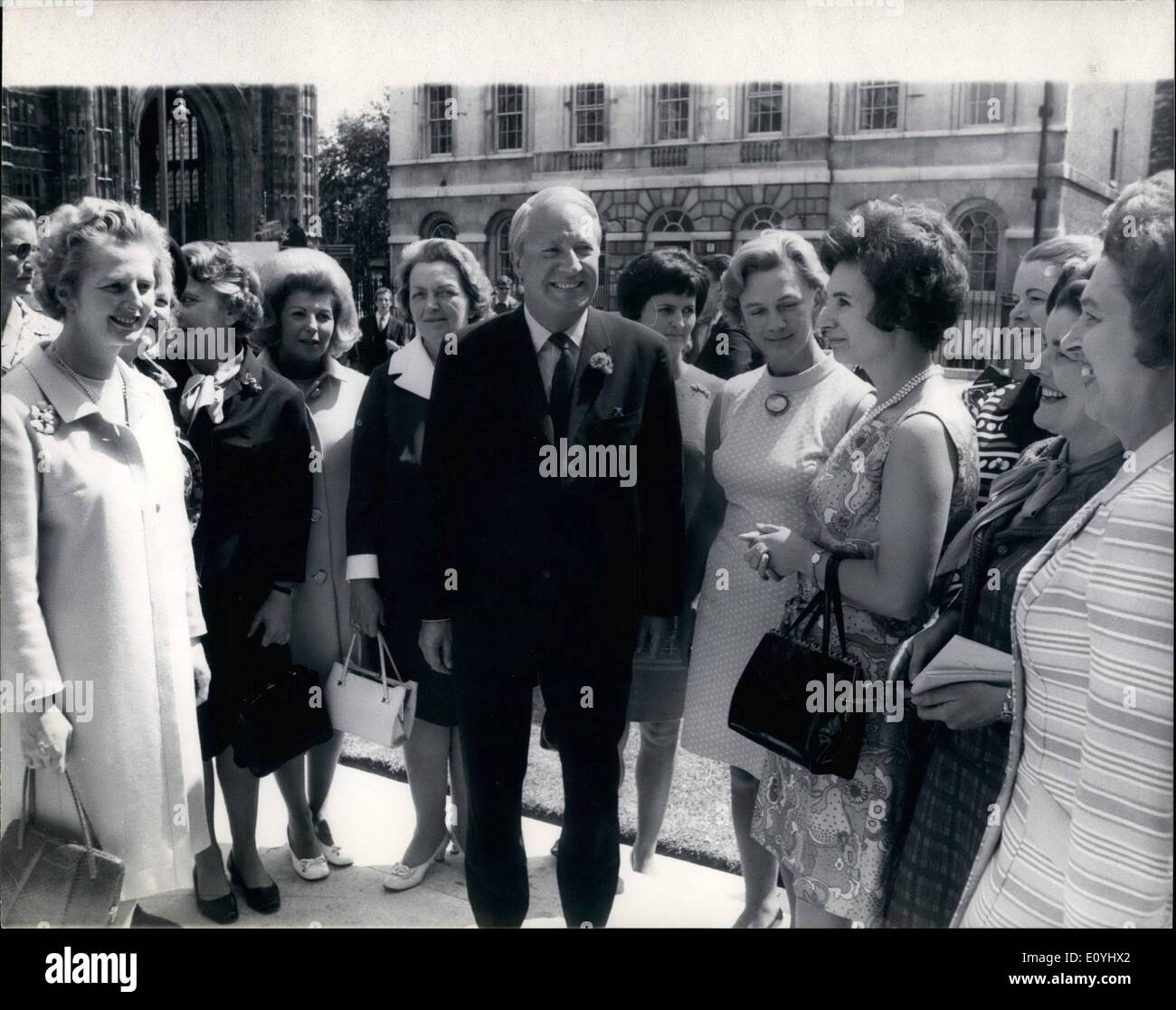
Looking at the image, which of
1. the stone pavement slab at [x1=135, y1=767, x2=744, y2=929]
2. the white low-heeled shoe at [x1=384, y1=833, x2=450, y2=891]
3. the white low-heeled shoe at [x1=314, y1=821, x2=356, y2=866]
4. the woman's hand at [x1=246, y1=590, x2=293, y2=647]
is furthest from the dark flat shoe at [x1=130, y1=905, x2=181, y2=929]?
the woman's hand at [x1=246, y1=590, x2=293, y2=647]

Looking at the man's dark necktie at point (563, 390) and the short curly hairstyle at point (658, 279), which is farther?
the short curly hairstyle at point (658, 279)

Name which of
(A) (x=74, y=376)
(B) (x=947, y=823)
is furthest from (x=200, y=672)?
(B) (x=947, y=823)

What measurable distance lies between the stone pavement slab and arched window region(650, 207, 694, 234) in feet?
6.47

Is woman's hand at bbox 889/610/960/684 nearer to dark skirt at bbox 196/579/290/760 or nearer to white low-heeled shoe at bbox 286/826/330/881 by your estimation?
dark skirt at bbox 196/579/290/760

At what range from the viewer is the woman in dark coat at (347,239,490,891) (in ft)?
10.5

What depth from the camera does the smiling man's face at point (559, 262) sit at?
2928mm

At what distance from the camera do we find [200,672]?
10.0ft

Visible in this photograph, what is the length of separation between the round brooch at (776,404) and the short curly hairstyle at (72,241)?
1.70 m

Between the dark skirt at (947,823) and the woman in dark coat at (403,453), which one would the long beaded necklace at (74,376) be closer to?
the woman in dark coat at (403,453)

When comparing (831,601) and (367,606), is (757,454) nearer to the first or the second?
(831,601)

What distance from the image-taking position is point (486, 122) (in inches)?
125

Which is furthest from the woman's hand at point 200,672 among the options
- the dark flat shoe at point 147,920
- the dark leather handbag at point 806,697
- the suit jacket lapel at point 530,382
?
the dark leather handbag at point 806,697
